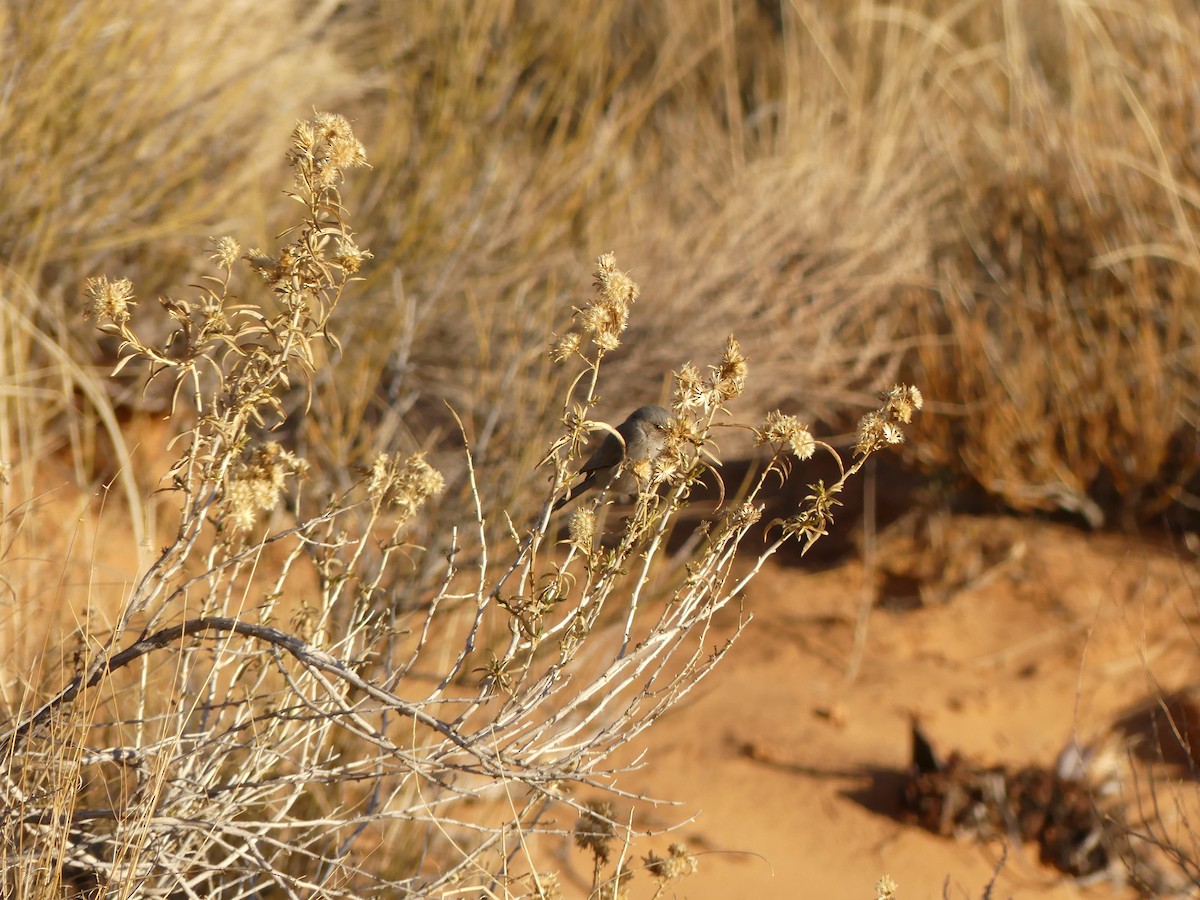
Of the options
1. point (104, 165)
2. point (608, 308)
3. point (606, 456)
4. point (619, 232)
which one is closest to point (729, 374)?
point (608, 308)

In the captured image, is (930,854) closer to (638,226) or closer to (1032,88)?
(638,226)

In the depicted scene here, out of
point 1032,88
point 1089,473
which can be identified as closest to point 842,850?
point 1089,473

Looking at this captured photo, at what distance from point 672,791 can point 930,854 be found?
2.99 ft

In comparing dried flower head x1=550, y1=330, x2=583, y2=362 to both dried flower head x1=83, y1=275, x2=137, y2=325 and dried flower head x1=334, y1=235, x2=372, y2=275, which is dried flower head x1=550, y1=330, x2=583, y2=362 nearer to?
dried flower head x1=334, y1=235, x2=372, y2=275

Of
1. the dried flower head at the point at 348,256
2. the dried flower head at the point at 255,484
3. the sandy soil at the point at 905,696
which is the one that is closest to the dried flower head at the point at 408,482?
the dried flower head at the point at 255,484

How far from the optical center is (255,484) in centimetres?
188

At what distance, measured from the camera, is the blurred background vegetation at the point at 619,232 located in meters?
4.83

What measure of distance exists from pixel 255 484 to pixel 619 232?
4293mm

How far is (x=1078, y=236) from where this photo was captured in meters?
5.80

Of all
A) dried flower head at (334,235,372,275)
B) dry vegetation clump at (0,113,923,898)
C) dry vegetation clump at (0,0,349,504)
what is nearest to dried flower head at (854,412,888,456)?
dry vegetation clump at (0,113,923,898)

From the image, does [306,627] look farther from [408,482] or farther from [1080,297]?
[1080,297]

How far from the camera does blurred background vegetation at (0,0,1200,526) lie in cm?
483

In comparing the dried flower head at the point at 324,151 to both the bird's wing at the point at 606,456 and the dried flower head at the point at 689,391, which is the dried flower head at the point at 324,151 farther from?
the bird's wing at the point at 606,456

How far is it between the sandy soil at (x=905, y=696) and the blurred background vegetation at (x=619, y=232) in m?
0.40
